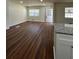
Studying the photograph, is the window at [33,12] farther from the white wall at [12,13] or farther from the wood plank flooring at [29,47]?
the wood plank flooring at [29,47]

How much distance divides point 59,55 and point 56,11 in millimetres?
9584

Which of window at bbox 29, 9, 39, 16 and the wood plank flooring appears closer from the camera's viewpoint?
the wood plank flooring

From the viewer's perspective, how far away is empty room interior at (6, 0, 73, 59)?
243 centimetres

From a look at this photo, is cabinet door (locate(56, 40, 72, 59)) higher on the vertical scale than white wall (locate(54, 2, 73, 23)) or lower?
lower

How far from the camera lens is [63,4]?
1141cm

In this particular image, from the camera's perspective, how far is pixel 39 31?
8938 mm

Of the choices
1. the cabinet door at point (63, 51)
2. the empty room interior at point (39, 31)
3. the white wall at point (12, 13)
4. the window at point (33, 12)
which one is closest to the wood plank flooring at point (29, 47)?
the empty room interior at point (39, 31)

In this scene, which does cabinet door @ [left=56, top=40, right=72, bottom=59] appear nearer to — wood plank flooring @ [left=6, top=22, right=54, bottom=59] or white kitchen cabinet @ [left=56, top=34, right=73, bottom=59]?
white kitchen cabinet @ [left=56, top=34, right=73, bottom=59]

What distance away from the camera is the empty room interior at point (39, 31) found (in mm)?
2426

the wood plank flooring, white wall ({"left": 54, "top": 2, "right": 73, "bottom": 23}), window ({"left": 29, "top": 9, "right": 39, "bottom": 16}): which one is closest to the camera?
the wood plank flooring

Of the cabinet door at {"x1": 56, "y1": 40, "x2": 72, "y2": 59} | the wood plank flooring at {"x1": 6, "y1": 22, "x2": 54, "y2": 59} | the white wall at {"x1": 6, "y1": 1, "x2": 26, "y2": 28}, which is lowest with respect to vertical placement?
the wood plank flooring at {"x1": 6, "y1": 22, "x2": 54, "y2": 59}

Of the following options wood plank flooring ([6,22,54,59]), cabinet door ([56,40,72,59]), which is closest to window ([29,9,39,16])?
wood plank flooring ([6,22,54,59])
